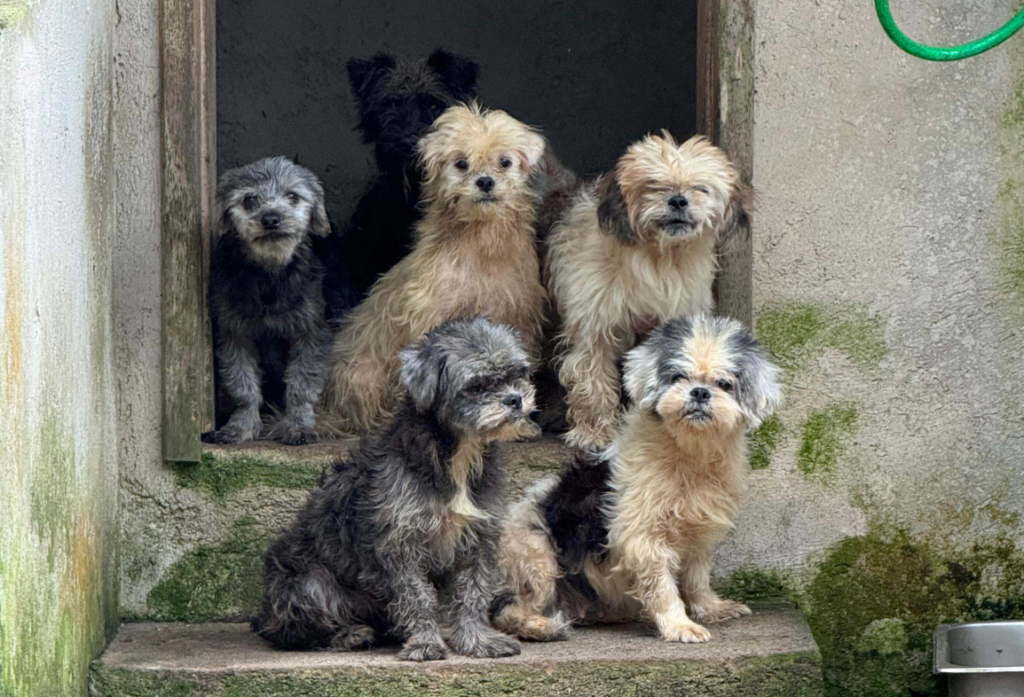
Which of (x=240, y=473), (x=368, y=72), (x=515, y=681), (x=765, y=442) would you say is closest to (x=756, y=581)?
(x=765, y=442)

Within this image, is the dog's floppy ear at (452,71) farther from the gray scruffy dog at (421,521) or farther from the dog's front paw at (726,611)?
the dog's front paw at (726,611)

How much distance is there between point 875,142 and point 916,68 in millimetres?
321

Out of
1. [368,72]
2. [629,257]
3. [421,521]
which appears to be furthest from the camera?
[368,72]

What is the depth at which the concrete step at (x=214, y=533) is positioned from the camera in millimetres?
5273

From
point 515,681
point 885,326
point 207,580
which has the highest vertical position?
point 885,326

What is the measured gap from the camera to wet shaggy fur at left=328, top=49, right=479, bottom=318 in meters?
6.03

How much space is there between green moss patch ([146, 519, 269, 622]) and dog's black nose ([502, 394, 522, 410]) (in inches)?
59.9

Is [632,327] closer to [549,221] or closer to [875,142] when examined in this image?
[549,221]

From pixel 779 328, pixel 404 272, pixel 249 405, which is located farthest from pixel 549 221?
pixel 249 405

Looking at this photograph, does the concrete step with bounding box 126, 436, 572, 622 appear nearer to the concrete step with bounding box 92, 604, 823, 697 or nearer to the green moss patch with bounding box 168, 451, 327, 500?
the green moss patch with bounding box 168, 451, 327, 500

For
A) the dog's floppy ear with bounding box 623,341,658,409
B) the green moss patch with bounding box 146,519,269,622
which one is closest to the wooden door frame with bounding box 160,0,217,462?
the green moss patch with bounding box 146,519,269,622

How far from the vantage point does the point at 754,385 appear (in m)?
4.54

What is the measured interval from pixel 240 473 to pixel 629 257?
1701 mm

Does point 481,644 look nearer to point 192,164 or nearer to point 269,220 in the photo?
point 269,220
